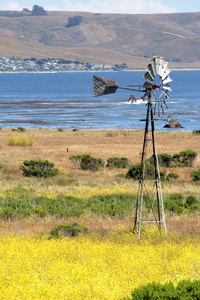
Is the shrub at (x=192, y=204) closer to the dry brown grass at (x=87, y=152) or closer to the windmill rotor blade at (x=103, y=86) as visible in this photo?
the dry brown grass at (x=87, y=152)

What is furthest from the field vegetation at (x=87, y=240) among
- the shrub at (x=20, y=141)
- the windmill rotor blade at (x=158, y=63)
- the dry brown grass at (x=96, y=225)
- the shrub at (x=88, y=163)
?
the shrub at (x=20, y=141)

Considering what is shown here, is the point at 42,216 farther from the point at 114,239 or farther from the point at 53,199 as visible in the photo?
the point at 114,239

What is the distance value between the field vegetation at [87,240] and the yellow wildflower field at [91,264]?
0.01 meters

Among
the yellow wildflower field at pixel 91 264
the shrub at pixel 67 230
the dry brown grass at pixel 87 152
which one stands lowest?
the dry brown grass at pixel 87 152

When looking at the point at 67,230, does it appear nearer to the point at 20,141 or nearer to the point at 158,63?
the point at 158,63

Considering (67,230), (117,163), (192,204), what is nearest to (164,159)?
(117,163)

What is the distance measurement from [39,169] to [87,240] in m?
14.8

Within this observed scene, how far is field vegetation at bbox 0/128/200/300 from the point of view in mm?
8516

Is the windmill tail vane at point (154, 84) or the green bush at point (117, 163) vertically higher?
the windmill tail vane at point (154, 84)

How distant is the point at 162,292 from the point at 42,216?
363 inches

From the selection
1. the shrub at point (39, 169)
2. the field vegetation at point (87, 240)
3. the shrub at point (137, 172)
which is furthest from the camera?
the shrub at point (39, 169)

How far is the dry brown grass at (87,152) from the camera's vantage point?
2389cm

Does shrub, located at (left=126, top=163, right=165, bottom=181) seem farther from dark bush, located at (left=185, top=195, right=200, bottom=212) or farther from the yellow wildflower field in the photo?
the yellow wildflower field

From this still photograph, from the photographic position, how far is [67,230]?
13.1 metres
